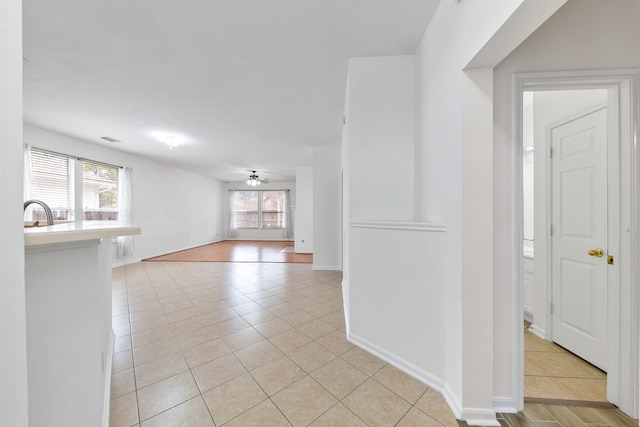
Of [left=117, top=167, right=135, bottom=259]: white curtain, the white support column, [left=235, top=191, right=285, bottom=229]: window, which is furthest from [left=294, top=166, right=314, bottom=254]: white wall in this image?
the white support column

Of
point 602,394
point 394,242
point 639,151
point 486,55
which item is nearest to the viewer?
point 486,55

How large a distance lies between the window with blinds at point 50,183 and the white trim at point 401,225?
16.5 feet

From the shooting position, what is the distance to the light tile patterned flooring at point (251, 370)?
137 cm

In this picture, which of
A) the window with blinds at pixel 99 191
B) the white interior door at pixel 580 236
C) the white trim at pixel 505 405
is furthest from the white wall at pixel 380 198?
the window with blinds at pixel 99 191

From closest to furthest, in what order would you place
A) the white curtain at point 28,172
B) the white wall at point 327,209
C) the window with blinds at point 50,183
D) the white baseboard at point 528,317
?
the white baseboard at point 528,317 < the white curtain at point 28,172 < the window with blinds at point 50,183 < the white wall at point 327,209

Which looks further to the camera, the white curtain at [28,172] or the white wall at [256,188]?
the white wall at [256,188]

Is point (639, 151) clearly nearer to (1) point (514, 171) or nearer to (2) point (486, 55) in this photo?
(1) point (514, 171)

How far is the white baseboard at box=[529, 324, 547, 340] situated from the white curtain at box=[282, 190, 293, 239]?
26.4ft

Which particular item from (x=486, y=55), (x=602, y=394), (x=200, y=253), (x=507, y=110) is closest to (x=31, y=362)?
(x=486, y=55)

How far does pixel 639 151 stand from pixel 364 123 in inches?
67.5

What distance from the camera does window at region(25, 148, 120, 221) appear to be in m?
3.79

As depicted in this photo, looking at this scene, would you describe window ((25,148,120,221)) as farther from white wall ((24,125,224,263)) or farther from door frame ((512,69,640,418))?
door frame ((512,69,640,418))

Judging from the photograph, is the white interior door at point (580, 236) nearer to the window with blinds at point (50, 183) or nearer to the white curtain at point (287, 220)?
the window with blinds at point (50, 183)

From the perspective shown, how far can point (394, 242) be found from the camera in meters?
1.82
